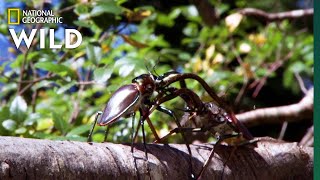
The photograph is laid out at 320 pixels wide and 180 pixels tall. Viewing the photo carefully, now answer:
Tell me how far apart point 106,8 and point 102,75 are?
245mm

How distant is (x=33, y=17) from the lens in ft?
5.24

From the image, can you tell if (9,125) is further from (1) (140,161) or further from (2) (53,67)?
(1) (140,161)

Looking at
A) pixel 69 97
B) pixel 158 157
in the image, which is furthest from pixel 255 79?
pixel 158 157

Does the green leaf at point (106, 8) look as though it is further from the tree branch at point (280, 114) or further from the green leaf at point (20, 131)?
the tree branch at point (280, 114)

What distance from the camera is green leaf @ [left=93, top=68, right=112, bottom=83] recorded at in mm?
1466

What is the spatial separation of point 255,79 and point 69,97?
896 millimetres

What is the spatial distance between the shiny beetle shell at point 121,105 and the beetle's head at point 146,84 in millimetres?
16

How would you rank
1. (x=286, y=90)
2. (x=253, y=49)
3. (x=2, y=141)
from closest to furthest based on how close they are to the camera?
(x=2, y=141), (x=253, y=49), (x=286, y=90)

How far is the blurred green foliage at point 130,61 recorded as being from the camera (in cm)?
152

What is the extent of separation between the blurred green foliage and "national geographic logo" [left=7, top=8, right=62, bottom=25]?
23 mm

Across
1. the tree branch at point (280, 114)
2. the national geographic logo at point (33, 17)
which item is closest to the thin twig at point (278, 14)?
→ the tree branch at point (280, 114)

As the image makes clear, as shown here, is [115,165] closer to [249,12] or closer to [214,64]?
[214,64]

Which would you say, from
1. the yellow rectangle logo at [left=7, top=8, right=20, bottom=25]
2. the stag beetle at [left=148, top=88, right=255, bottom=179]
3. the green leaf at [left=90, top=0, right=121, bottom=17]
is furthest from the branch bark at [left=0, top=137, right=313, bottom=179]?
the yellow rectangle logo at [left=7, top=8, right=20, bottom=25]

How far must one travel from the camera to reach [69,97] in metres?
2.00
